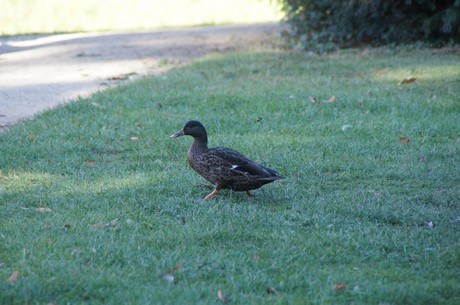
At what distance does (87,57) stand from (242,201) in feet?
28.2

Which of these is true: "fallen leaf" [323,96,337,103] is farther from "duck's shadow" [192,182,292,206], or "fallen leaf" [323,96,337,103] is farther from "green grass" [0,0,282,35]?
"green grass" [0,0,282,35]

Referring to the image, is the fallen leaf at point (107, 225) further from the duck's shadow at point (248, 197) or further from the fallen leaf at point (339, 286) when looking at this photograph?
the fallen leaf at point (339, 286)

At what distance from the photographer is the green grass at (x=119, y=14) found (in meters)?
20.6

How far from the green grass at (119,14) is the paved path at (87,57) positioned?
239 cm

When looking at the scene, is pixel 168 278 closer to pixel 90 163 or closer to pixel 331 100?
pixel 90 163

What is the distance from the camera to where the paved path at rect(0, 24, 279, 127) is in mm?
10430

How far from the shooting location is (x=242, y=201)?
621 centimetres

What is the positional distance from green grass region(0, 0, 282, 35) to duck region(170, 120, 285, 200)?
13520 millimetres

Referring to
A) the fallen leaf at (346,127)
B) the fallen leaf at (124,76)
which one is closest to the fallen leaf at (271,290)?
the fallen leaf at (346,127)

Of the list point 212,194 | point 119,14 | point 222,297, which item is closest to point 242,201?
point 212,194

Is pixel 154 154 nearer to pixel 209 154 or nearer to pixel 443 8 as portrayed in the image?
pixel 209 154

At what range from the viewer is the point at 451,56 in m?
13.1

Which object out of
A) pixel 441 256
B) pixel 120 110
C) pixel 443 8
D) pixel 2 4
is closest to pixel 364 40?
pixel 443 8

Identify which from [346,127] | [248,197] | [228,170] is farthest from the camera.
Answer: [346,127]
